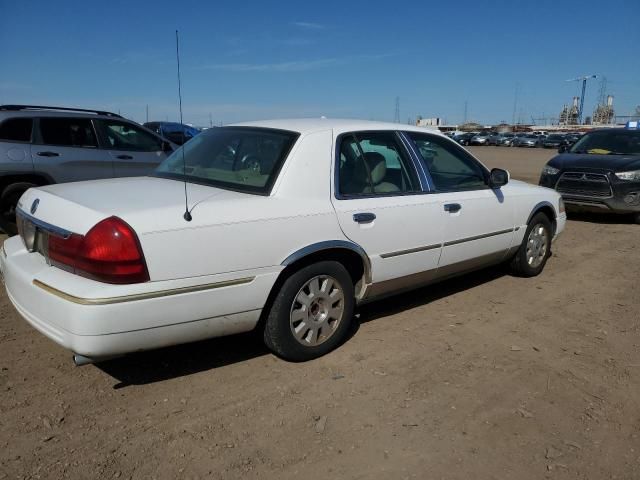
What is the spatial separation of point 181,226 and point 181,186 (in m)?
0.75

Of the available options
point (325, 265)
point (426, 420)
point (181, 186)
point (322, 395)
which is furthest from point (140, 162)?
point (426, 420)

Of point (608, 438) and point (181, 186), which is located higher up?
point (181, 186)

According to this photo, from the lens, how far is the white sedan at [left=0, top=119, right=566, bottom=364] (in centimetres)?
282

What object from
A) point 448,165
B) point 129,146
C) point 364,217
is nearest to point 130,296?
point 364,217

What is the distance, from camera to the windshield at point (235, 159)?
3574 millimetres

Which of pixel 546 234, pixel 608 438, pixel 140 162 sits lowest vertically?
pixel 608 438

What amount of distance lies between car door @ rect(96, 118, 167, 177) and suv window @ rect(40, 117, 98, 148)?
16 cm

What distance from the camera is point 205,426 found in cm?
290

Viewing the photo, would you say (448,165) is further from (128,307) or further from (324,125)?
(128,307)

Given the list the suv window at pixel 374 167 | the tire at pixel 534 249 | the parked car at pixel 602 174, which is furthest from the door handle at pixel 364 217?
the parked car at pixel 602 174

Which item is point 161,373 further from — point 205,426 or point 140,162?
point 140,162

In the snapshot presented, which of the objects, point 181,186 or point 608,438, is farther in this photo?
point 181,186

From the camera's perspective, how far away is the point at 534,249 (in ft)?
18.8

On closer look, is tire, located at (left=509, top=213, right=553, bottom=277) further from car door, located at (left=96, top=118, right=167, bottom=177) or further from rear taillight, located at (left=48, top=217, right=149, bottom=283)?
car door, located at (left=96, top=118, right=167, bottom=177)
